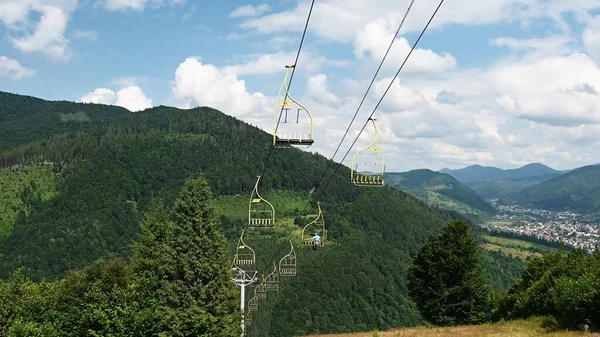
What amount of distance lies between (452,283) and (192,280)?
30.1 metres

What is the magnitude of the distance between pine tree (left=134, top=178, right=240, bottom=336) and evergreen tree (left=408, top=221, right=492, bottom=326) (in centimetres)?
2398

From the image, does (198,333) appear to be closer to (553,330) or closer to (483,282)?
(553,330)

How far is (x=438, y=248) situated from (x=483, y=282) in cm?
593

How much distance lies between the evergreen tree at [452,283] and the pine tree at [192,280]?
2398cm

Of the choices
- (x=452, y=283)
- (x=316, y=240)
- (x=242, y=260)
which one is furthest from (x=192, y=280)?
(x=452, y=283)

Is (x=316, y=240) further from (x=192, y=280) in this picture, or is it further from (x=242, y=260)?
(x=192, y=280)

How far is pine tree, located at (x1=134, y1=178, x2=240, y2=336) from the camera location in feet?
133

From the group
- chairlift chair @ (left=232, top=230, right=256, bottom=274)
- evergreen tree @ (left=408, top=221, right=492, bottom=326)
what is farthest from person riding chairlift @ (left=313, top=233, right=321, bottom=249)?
evergreen tree @ (left=408, top=221, right=492, bottom=326)

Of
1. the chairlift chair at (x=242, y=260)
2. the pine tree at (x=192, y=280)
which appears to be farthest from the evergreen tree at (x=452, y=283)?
the pine tree at (x=192, y=280)

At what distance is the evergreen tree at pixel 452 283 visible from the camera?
189 feet

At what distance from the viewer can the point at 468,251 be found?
2320 inches

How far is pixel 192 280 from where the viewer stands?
4322 centimetres

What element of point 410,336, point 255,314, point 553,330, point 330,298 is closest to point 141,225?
point 410,336

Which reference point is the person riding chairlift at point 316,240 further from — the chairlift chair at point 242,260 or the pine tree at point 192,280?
the pine tree at point 192,280
